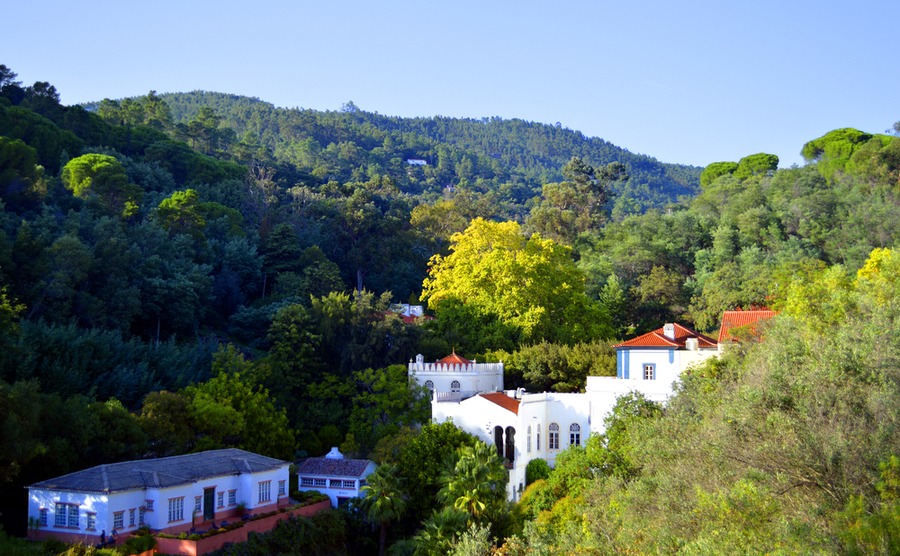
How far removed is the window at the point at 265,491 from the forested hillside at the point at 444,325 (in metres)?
2.36

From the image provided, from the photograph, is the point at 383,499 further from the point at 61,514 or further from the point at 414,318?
the point at 414,318

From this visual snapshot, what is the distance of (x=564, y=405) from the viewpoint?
1302 inches

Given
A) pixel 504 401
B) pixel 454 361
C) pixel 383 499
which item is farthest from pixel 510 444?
pixel 383 499

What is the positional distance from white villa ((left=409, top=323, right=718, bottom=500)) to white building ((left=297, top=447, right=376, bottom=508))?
3.47 meters

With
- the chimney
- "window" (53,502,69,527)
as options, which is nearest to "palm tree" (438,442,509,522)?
the chimney

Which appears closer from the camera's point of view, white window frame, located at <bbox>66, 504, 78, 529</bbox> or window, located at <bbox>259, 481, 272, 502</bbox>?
white window frame, located at <bbox>66, 504, 78, 529</bbox>

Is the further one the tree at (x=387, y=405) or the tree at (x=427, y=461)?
the tree at (x=387, y=405)

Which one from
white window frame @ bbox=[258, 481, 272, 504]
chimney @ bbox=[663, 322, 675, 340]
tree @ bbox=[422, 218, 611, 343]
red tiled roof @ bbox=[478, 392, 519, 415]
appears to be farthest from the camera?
tree @ bbox=[422, 218, 611, 343]

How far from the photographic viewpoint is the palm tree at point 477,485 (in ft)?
92.1

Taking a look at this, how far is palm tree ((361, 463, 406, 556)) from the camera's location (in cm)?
2911

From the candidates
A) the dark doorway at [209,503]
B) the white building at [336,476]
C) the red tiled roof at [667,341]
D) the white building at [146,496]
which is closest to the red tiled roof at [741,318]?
the red tiled roof at [667,341]

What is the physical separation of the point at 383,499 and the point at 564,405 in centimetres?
720

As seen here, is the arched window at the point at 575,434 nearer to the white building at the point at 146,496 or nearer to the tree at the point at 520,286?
the tree at the point at 520,286

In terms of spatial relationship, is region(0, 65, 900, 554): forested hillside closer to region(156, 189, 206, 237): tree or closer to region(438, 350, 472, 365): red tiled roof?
region(156, 189, 206, 237): tree
